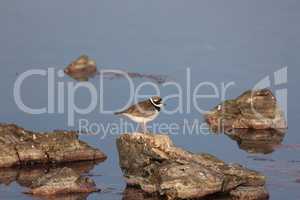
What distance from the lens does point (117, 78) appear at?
50.3 meters

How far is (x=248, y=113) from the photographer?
42844mm

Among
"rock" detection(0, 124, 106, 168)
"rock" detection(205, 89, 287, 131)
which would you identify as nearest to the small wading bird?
"rock" detection(0, 124, 106, 168)

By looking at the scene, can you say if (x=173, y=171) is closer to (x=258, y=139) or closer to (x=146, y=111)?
(x=146, y=111)

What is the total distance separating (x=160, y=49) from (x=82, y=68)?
750 centimetres

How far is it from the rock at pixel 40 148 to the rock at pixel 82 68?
17850mm

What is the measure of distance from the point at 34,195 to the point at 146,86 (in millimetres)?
20518

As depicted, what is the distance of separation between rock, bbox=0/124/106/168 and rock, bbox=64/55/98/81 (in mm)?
17850

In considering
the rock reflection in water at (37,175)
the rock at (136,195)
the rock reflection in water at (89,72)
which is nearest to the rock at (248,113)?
the rock reflection in water at (89,72)

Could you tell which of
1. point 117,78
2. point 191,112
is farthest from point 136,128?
point 117,78

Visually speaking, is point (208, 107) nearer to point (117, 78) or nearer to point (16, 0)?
point (117, 78)

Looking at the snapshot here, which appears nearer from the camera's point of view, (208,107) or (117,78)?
(208,107)

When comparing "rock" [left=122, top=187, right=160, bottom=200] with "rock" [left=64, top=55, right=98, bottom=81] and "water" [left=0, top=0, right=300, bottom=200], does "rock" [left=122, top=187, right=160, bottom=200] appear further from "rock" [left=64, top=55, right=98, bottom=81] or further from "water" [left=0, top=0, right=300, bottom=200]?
"rock" [left=64, top=55, right=98, bottom=81]

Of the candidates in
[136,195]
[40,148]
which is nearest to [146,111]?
[136,195]

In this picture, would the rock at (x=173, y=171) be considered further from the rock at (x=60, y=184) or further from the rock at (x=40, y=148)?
the rock at (x=40, y=148)
